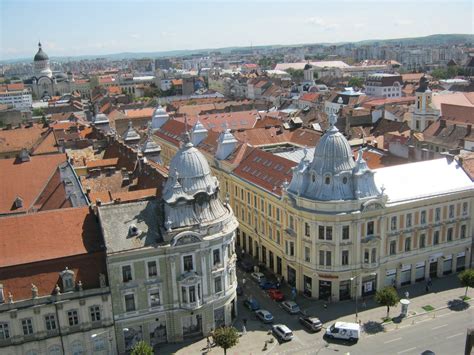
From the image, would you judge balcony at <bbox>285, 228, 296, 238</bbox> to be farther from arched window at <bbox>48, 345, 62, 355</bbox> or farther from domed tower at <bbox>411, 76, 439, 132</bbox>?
domed tower at <bbox>411, 76, 439, 132</bbox>

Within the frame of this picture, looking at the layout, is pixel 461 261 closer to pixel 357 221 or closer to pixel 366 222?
pixel 366 222

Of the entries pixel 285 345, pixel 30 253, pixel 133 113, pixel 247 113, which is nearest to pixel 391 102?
pixel 247 113

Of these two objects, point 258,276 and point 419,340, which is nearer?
point 419,340

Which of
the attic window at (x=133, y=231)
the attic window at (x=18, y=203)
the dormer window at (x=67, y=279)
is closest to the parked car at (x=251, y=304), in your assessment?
the attic window at (x=133, y=231)

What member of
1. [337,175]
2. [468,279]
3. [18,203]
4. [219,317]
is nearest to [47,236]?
[219,317]

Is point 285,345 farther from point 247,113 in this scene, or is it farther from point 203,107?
point 203,107

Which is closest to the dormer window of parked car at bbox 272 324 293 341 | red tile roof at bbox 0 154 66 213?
parked car at bbox 272 324 293 341
